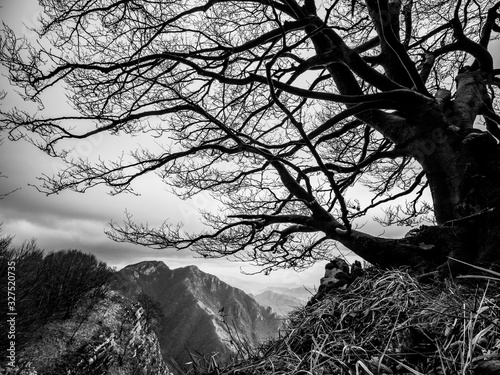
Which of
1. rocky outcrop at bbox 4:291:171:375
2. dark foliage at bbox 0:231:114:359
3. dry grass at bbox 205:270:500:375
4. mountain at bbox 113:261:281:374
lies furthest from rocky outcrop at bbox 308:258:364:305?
mountain at bbox 113:261:281:374

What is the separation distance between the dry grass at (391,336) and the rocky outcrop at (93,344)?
6707 millimetres

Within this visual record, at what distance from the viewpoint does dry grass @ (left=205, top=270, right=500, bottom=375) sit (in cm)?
72

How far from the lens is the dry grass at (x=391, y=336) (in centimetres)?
72

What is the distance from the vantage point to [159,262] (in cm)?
8431

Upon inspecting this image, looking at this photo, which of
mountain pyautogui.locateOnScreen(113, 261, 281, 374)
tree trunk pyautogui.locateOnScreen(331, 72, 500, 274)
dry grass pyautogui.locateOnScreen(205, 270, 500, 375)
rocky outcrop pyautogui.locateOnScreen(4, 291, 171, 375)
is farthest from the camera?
mountain pyautogui.locateOnScreen(113, 261, 281, 374)

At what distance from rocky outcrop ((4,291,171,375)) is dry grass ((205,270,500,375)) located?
671 centimetres

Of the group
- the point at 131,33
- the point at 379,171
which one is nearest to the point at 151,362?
the point at 379,171

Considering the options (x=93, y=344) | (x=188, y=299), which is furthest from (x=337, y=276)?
(x=188, y=299)

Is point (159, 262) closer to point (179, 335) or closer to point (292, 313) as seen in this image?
point (179, 335)

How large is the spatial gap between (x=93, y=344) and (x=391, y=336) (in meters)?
13.3

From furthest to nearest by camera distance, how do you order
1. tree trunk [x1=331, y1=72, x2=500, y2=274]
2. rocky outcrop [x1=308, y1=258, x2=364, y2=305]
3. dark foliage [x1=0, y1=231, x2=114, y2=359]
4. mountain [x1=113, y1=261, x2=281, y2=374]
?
mountain [x1=113, y1=261, x2=281, y2=374], dark foliage [x1=0, y1=231, x2=114, y2=359], tree trunk [x1=331, y1=72, x2=500, y2=274], rocky outcrop [x1=308, y1=258, x2=364, y2=305]

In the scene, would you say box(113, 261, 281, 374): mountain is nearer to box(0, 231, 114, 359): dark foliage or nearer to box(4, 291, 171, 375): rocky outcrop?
box(4, 291, 171, 375): rocky outcrop

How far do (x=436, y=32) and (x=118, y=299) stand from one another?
58.6 feet

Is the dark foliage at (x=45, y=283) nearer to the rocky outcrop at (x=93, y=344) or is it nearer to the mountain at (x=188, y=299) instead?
the rocky outcrop at (x=93, y=344)
